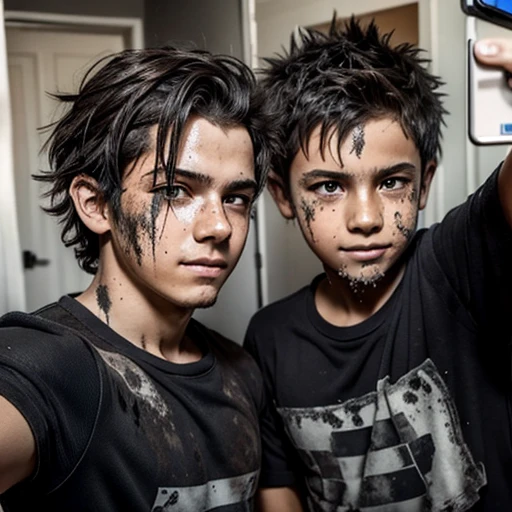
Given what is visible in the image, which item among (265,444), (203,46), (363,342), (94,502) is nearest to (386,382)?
(363,342)

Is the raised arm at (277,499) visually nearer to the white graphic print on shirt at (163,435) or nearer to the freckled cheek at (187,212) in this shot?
the white graphic print on shirt at (163,435)

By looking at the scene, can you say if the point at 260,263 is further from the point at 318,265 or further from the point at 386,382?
the point at 386,382

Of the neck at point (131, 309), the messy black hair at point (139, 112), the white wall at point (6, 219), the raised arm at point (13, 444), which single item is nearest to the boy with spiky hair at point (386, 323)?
the messy black hair at point (139, 112)

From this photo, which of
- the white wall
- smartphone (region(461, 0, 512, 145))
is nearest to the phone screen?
smartphone (region(461, 0, 512, 145))

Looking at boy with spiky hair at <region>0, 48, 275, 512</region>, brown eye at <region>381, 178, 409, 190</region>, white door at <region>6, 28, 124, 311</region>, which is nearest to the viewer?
boy with spiky hair at <region>0, 48, 275, 512</region>

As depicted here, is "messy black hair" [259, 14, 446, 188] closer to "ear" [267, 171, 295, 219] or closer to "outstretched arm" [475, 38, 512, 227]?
"ear" [267, 171, 295, 219]

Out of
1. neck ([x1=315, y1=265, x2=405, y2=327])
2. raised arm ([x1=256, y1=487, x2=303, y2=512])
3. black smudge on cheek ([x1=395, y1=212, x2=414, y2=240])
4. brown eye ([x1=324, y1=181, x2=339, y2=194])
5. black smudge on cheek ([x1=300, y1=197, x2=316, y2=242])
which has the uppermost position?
brown eye ([x1=324, y1=181, x2=339, y2=194])

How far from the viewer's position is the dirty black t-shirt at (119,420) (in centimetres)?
49

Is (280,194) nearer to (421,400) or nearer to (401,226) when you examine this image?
(401,226)

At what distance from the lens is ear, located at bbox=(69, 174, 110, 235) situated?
0.68 meters

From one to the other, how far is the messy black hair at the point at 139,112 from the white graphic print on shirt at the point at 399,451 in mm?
334

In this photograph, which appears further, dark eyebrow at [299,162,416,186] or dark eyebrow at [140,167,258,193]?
dark eyebrow at [299,162,416,186]

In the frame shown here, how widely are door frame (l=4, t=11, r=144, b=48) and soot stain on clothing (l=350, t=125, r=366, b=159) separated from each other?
1.99 feet

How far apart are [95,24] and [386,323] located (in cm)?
82
